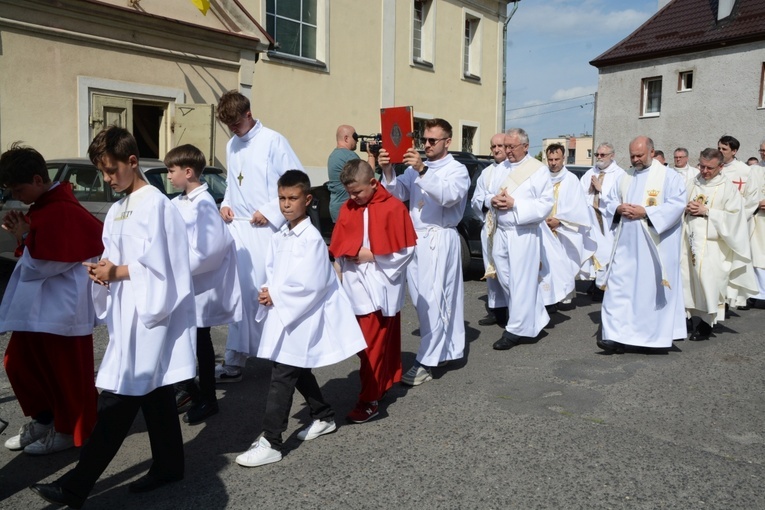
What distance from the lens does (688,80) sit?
26125mm

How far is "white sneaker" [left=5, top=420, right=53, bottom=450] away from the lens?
410 cm

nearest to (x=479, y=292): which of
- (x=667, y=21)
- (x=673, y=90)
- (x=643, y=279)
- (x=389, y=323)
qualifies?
(x=643, y=279)

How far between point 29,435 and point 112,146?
74.1 inches

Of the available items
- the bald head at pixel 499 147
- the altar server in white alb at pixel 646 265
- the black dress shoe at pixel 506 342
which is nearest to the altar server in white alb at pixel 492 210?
the bald head at pixel 499 147

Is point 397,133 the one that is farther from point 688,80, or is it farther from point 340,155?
point 688,80

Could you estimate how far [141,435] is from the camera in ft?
14.3

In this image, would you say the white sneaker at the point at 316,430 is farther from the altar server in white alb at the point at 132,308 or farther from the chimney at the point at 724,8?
the chimney at the point at 724,8

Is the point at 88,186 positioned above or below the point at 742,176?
below

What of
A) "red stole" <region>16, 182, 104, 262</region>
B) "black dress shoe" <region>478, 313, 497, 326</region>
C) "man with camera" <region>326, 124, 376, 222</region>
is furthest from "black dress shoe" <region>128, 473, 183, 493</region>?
"man with camera" <region>326, 124, 376, 222</region>

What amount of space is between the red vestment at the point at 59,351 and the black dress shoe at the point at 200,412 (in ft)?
2.24

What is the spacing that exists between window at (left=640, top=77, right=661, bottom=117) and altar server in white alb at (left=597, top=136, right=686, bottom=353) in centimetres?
2229

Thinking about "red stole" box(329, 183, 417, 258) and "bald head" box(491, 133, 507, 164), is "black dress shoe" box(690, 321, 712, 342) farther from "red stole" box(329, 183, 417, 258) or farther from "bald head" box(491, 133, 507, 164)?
"red stole" box(329, 183, 417, 258)

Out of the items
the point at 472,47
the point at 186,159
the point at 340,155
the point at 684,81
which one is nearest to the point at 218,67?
the point at 340,155

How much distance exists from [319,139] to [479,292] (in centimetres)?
803
